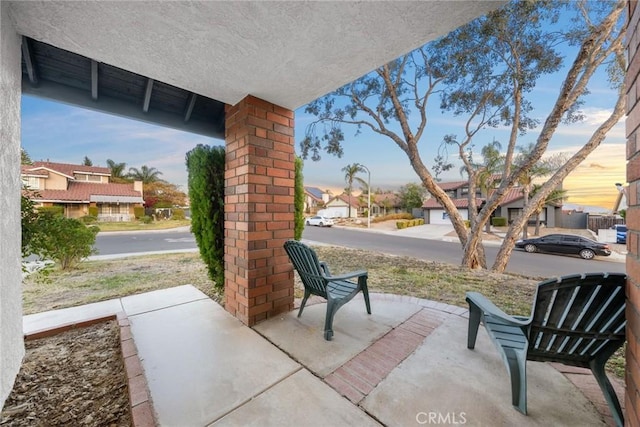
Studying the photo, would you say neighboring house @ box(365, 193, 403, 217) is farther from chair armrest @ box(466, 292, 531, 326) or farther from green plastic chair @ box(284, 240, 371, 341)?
chair armrest @ box(466, 292, 531, 326)

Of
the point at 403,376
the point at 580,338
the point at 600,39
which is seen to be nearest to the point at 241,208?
the point at 403,376

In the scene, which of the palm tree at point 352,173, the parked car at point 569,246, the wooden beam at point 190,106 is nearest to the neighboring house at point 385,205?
the palm tree at point 352,173

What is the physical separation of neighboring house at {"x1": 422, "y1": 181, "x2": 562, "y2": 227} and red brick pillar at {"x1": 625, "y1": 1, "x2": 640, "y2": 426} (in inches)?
736

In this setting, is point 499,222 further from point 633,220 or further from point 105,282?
point 105,282

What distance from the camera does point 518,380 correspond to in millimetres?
1450

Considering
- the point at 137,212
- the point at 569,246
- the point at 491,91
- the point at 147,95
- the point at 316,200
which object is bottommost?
the point at 569,246

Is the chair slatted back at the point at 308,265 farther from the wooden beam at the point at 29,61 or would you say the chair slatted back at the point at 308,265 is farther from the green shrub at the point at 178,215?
the green shrub at the point at 178,215

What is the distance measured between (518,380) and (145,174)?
121 feet

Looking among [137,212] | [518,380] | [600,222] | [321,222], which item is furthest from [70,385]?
[600,222]

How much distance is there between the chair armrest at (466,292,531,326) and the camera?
146 centimetres

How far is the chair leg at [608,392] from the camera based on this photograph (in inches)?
51.9

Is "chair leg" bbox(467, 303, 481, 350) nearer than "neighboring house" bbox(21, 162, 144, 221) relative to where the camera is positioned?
Yes

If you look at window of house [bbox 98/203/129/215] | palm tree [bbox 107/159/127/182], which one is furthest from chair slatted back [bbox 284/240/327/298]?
palm tree [bbox 107/159/127/182]

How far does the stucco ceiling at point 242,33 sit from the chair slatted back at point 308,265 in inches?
62.8
